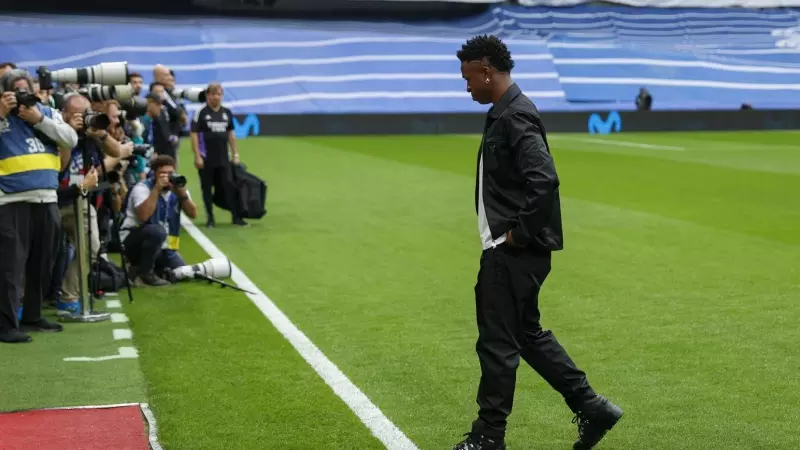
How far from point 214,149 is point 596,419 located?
38.9 feet

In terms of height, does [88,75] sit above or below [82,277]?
above

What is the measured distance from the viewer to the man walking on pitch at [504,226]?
583cm

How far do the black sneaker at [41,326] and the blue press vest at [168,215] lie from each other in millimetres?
2582

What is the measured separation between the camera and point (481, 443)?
19.8 feet

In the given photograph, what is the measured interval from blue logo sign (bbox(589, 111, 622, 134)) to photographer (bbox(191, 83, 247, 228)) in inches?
1059

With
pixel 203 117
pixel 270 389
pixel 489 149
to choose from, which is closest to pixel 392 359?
pixel 270 389

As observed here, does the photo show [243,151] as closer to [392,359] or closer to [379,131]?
[379,131]

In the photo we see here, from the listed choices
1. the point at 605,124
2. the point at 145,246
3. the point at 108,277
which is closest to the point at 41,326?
the point at 108,277

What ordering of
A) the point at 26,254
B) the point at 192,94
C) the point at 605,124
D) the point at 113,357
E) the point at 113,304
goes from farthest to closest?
1. the point at 605,124
2. the point at 192,94
3. the point at 113,304
4. the point at 26,254
5. the point at 113,357

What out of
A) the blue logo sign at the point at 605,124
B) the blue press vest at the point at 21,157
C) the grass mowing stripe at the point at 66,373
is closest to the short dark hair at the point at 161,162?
the grass mowing stripe at the point at 66,373

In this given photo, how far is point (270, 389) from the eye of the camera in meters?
7.84

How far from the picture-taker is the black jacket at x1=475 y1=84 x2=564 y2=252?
5781 millimetres

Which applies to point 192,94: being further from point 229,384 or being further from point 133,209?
point 229,384

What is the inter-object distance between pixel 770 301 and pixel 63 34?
1807 inches
